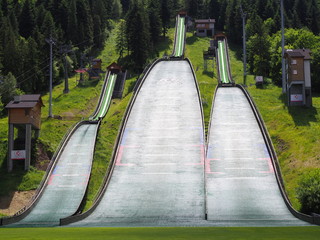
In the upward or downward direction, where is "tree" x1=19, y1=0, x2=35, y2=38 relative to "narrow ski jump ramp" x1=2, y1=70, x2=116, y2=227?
upward

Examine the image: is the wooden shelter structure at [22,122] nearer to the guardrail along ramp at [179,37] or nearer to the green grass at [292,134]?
the green grass at [292,134]

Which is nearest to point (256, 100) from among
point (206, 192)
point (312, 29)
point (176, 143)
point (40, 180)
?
point (176, 143)

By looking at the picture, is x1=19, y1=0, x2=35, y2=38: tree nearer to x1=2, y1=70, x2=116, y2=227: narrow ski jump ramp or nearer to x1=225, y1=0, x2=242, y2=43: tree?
x1=225, y1=0, x2=242, y2=43: tree

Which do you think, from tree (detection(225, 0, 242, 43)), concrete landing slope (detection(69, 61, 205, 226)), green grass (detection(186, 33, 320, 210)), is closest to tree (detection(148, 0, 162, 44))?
tree (detection(225, 0, 242, 43))

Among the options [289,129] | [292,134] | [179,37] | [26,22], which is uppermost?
[26,22]

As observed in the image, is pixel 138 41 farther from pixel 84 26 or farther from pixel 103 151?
pixel 103 151

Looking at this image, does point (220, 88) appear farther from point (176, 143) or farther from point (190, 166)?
point (190, 166)

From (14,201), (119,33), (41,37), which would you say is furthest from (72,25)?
(14,201)
